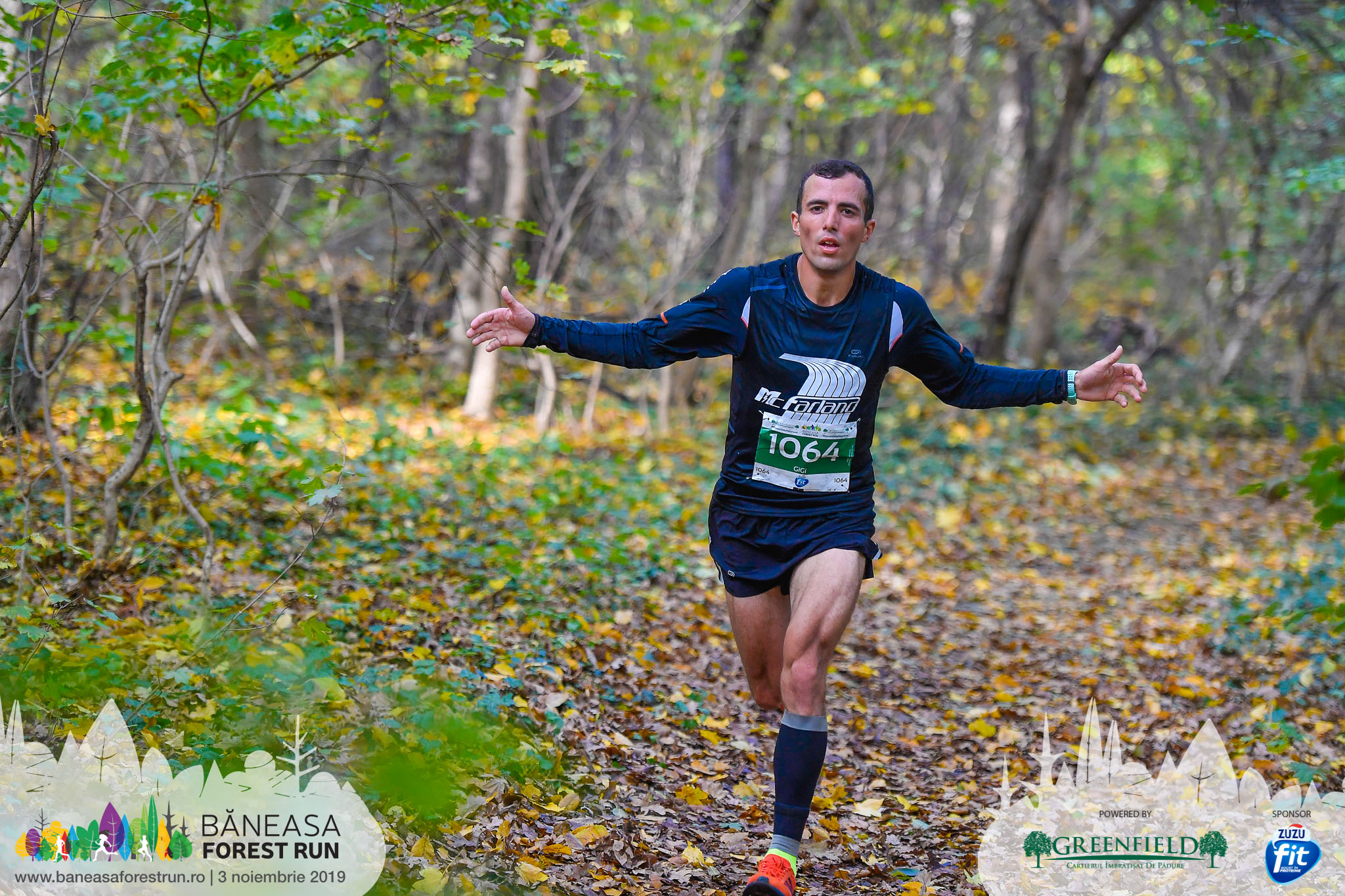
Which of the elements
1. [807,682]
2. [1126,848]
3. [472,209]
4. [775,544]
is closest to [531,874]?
[807,682]

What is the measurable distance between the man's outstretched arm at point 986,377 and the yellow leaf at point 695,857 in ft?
6.24

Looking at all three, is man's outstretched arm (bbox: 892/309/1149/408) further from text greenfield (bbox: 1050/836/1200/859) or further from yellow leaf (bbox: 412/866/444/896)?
yellow leaf (bbox: 412/866/444/896)

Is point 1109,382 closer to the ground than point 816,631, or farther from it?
farther from it

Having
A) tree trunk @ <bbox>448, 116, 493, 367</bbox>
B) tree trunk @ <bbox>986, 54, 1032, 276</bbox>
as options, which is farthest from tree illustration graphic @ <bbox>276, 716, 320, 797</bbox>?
tree trunk @ <bbox>986, 54, 1032, 276</bbox>

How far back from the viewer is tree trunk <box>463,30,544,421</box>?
9.73 meters

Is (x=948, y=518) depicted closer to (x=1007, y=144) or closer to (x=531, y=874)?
(x=531, y=874)

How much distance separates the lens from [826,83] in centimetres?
1069

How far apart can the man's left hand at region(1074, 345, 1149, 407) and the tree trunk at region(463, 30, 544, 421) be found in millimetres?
5599

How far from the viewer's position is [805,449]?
151 inches

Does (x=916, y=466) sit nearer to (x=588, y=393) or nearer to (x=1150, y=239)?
(x=588, y=393)

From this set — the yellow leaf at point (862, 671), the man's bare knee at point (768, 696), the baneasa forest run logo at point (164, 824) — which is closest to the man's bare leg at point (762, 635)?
the man's bare knee at point (768, 696)

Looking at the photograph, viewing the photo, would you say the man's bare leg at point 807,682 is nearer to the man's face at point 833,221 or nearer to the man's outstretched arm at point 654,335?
the man's outstretched arm at point 654,335

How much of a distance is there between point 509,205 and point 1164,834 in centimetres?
820

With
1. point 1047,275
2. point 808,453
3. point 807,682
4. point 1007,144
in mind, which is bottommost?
point 807,682
